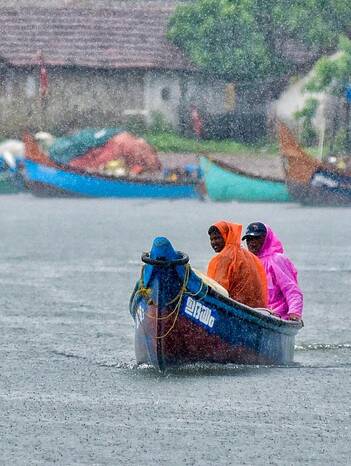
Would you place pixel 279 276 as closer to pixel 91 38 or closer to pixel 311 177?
pixel 311 177

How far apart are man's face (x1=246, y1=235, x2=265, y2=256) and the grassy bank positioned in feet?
159

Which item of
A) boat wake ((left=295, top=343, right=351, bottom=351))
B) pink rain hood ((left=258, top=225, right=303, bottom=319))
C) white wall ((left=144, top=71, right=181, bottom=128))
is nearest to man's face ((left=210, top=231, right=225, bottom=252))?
pink rain hood ((left=258, top=225, right=303, bottom=319))

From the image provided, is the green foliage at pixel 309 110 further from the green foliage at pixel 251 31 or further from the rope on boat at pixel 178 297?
the rope on boat at pixel 178 297

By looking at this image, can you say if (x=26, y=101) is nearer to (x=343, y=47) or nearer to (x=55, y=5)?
(x=55, y=5)

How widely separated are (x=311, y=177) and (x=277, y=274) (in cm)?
4138

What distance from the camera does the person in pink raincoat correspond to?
15977mm

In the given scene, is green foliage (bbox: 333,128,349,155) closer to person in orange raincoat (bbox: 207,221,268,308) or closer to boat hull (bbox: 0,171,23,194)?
boat hull (bbox: 0,171,23,194)

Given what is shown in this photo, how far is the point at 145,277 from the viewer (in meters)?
15.1

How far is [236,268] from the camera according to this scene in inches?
604

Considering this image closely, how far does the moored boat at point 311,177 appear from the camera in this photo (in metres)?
56.5

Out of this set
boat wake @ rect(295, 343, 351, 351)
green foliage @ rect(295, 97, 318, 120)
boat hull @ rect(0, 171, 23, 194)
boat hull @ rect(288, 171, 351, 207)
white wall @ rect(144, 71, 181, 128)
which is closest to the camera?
boat wake @ rect(295, 343, 351, 351)

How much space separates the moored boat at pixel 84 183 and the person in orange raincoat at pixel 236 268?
4604cm

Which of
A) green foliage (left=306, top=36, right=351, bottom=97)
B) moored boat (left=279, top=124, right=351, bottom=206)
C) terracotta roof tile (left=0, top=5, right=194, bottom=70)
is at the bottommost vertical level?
moored boat (left=279, top=124, right=351, bottom=206)

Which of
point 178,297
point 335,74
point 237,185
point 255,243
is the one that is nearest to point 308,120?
point 335,74
